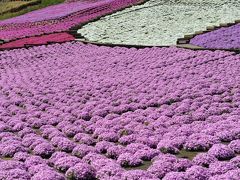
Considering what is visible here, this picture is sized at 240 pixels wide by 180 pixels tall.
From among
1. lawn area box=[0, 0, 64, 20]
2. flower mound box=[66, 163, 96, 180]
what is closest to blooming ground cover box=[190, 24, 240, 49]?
flower mound box=[66, 163, 96, 180]

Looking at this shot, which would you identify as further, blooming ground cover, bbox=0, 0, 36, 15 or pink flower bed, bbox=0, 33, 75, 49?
blooming ground cover, bbox=0, 0, 36, 15

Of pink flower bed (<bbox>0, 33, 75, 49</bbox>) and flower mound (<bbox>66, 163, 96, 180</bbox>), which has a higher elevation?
flower mound (<bbox>66, 163, 96, 180</bbox>)

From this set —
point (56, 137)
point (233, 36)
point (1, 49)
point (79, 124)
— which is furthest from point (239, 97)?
point (1, 49)

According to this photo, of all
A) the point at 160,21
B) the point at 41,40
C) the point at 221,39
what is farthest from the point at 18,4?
the point at 221,39

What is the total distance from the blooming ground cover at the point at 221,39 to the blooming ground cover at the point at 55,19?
18.0 meters

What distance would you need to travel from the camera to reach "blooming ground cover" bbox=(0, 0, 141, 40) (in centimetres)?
5298

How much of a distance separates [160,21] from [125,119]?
35946 millimetres

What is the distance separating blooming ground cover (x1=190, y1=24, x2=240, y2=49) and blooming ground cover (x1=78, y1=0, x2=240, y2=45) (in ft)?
9.19

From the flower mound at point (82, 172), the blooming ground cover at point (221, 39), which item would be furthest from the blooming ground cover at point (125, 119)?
the blooming ground cover at point (221, 39)

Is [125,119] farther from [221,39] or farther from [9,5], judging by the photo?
[9,5]

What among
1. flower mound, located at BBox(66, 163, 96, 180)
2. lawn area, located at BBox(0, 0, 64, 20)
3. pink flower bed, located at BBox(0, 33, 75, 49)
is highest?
A: flower mound, located at BBox(66, 163, 96, 180)

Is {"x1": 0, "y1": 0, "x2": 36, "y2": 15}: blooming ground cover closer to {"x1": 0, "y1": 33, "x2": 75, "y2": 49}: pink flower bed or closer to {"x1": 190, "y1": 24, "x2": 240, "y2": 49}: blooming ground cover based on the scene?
{"x1": 0, "y1": 33, "x2": 75, "y2": 49}: pink flower bed

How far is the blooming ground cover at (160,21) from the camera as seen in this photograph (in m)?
43.2

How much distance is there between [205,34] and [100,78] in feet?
51.9
